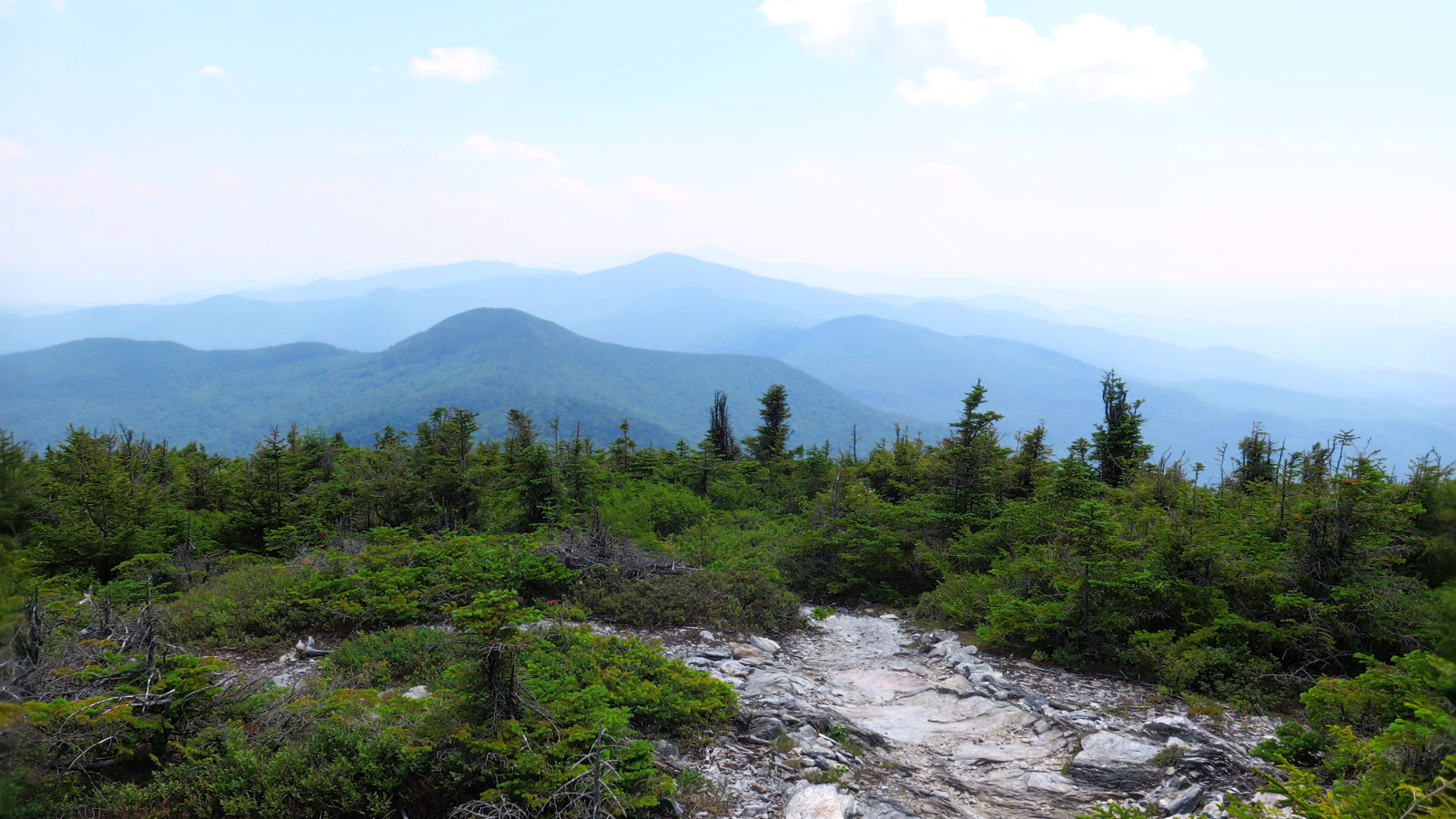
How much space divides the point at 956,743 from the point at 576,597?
700cm

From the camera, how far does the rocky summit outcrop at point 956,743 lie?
6328 millimetres

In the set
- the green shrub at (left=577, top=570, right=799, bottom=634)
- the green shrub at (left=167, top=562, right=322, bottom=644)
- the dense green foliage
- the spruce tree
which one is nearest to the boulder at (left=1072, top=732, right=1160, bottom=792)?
the dense green foliage

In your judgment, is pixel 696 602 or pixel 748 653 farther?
pixel 696 602

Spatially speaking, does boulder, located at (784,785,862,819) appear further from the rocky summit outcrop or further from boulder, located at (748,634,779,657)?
boulder, located at (748,634,779,657)

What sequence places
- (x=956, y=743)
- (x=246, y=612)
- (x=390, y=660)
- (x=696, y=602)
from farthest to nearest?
(x=696, y=602) → (x=246, y=612) → (x=390, y=660) → (x=956, y=743)

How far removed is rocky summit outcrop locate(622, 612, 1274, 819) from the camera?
20.8 ft

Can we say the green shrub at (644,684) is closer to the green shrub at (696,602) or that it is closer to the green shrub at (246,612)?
the green shrub at (696,602)

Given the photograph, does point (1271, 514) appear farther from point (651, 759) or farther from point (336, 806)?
point (336, 806)

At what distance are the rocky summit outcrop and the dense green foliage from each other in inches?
26.6

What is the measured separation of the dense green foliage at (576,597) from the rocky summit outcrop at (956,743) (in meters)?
0.68

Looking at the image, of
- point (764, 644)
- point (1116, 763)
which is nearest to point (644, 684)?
point (764, 644)

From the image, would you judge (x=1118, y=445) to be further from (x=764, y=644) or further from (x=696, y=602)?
(x=696, y=602)

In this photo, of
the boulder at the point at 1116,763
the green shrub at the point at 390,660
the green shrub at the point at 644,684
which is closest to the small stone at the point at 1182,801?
the boulder at the point at 1116,763

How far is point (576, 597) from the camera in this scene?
11.7 m
